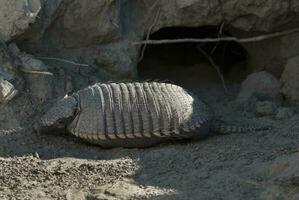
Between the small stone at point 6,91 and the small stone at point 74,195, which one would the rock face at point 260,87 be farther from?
the small stone at point 74,195

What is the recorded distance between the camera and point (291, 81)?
679 cm

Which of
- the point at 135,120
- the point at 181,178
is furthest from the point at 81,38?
the point at 181,178

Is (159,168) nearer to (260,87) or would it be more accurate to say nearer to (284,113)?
(284,113)

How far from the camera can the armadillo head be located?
5.85 m

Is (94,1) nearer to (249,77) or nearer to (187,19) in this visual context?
(187,19)

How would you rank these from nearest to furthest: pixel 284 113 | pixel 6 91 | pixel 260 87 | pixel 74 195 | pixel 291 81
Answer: pixel 74 195 → pixel 6 91 → pixel 284 113 → pixel 291 81 → pixel 260 87

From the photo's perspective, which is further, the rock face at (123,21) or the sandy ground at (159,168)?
the rock face at (123,21)

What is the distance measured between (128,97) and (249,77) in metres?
1.83

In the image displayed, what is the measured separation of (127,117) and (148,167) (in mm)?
737

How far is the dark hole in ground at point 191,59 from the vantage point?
25.6ft

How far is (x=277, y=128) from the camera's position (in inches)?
238

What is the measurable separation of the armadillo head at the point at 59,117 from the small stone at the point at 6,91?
41cm

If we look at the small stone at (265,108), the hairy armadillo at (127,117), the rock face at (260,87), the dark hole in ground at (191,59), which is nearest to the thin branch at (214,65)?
the dark hole in ground at (191,59)

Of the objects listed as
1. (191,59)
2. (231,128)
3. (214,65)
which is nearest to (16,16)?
(231,128)
